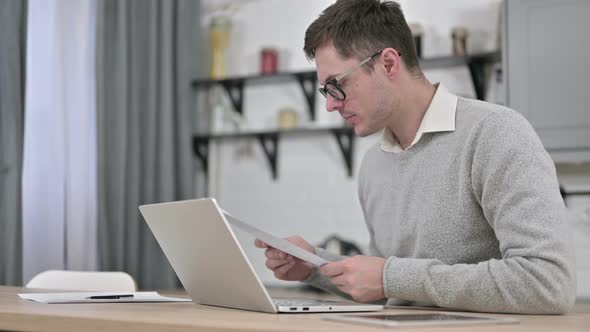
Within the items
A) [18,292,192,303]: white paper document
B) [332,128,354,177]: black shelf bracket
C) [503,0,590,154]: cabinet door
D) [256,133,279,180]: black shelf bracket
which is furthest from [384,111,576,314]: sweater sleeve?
[256,133,279,180]: black shelf bracket

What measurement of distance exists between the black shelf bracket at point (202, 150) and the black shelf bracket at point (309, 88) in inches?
22.6

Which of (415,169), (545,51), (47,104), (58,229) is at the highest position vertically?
(545,51)

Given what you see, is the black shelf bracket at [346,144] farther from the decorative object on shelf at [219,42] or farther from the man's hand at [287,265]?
the man's hand at [287,265]

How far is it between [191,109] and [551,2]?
5.84 ft

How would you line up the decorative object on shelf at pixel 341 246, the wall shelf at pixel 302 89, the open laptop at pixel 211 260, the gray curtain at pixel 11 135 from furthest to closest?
1. the decorative object on shelf at pixel 341 246
2. the wall shelf at pixel 302 89
3. the gray curtain at pixel 11 135
4. the open laptop at pixel 211 260

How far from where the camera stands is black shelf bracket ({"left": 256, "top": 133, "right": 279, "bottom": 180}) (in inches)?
144

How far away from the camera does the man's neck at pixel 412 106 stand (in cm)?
161

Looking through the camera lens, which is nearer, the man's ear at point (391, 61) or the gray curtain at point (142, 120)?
the man's ear at point (391, 61)

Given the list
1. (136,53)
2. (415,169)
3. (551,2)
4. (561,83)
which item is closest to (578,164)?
(561,83)

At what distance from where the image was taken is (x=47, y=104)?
2.93 meters

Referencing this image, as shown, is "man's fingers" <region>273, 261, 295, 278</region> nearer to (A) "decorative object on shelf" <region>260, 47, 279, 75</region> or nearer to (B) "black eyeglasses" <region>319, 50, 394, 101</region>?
(B) "black eyeglasses" <region>319, 50, 394, 101</region>

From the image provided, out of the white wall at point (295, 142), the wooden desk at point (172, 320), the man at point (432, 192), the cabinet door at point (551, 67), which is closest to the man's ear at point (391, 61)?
the man at point (432, 192)

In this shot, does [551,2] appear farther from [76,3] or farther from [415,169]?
[76,3]

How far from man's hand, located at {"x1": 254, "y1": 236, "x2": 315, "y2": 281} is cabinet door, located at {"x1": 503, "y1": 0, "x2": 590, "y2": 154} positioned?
1.58 meters
